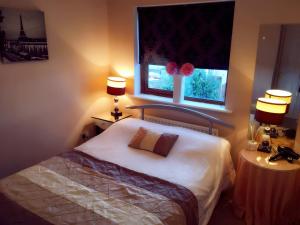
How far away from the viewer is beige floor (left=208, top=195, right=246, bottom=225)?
2.33 metres

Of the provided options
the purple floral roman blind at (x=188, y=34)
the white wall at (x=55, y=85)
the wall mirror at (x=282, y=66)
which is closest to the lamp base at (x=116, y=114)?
the white wall at (x=55, y=85)

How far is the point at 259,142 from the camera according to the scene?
8.20 feet

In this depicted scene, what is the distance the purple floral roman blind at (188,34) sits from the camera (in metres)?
2.63

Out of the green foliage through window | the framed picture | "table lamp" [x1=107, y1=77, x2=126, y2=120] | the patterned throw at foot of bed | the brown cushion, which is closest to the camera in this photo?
Answer: the patterned throw at foot of bed

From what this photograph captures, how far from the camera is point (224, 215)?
2.42m

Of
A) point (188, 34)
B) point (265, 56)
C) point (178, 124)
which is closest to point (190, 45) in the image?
point (188, 34)

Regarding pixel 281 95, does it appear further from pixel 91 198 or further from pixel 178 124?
pixel 91 198

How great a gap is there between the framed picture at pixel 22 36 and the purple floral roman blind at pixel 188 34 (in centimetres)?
124

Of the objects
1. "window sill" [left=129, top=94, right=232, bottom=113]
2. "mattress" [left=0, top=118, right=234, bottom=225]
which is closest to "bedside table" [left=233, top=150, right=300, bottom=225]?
"mattress" [left=0, top=118, right=234, bottom=225]

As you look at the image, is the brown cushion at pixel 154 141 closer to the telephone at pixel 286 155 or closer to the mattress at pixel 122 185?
the mattress at pixel 122 185

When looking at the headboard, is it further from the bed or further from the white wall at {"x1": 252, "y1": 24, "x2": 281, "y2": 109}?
the white wall at {"x1": 252, "y1": 24, "x2": 281, "y2": 109}

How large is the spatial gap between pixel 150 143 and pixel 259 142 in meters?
1.13

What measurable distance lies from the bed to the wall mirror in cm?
63

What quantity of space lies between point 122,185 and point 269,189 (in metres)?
1.27
